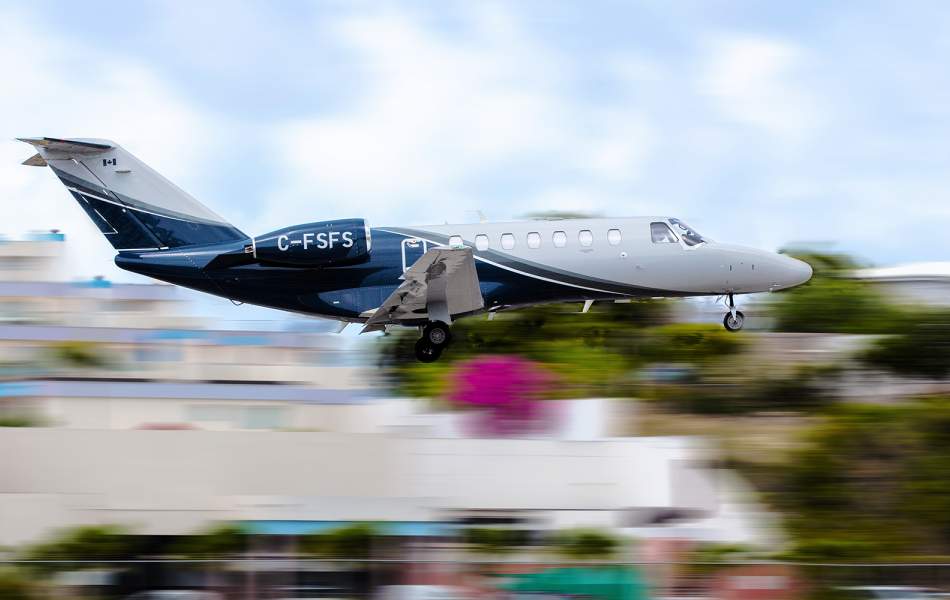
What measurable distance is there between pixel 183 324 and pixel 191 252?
16.3 meters

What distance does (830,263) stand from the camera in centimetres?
4797

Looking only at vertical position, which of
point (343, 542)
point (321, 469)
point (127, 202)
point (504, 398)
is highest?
point (127, 202)

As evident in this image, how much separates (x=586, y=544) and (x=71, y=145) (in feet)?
43.5

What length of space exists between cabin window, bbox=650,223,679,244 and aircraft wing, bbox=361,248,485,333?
3.92 metres

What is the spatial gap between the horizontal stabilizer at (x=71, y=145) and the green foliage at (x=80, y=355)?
1049cm

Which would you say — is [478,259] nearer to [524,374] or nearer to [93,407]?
[524,374]

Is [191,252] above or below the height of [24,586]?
above

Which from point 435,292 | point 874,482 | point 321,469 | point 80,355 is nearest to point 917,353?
point 874,482

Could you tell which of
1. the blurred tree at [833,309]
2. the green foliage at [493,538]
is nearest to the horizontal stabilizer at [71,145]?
the green foliage at [493,538]

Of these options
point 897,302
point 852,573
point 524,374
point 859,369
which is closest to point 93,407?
point 524,374

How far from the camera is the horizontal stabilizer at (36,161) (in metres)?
25.4

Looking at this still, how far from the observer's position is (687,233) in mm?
26172

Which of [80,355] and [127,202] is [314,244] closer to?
Answer: [127,202]

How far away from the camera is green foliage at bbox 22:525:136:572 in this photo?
65.5 feet
